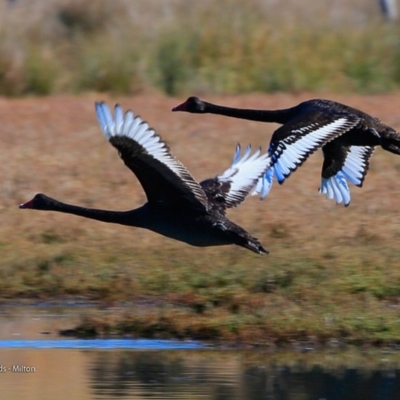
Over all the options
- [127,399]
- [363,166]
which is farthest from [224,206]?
[127,399]

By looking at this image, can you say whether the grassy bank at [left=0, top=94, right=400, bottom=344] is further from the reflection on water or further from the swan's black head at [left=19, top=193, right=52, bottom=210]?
the swan's black head at [left=19, top=193, right=52, bottom=210]

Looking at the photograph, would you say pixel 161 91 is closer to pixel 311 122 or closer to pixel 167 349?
pixel 311 122

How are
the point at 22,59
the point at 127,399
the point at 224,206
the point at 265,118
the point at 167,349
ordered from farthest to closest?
the point at 22,59
the point at 265,118
the point at 224,206
the point at 167,349
the point at 127,399

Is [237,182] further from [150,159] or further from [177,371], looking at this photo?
[177,371]

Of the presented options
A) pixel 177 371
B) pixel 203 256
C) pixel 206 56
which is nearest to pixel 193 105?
pixel 203 256

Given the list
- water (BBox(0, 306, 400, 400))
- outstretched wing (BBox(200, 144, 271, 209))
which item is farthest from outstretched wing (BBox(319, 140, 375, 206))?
water (BBox(0, 306, 400, 400))

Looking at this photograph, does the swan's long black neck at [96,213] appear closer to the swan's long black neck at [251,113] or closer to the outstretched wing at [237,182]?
the outstretched wing at [237,182]

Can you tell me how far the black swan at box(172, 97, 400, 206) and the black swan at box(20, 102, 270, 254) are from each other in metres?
0.34

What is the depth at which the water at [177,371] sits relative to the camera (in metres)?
7.13

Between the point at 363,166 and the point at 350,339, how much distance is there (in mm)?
2869

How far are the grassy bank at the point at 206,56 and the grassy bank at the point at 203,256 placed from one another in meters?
2.80

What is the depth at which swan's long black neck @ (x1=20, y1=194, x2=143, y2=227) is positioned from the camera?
30.5 feet

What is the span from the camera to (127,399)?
22.8 ft

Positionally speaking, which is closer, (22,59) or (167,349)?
(167,349)
